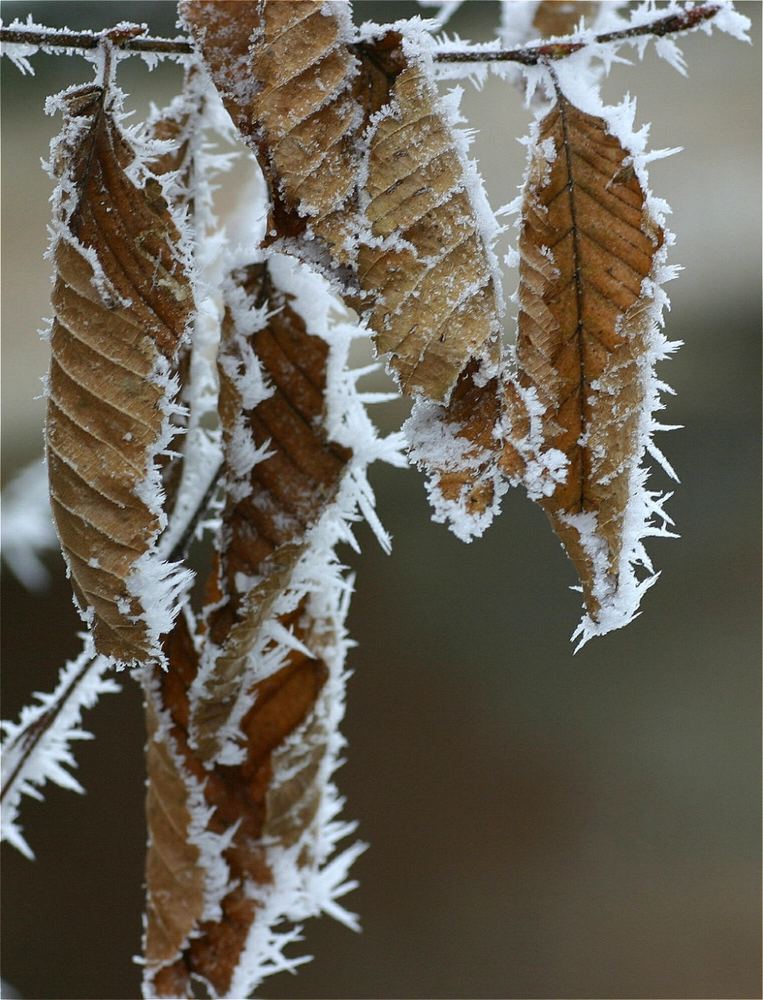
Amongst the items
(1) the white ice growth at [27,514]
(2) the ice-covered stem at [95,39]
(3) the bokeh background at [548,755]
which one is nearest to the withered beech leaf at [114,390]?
(2) the ice-covered stem at [95,39]

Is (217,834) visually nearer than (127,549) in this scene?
Answer: No

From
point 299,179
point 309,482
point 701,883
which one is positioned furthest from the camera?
point 701,883

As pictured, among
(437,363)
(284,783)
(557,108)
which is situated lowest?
(284,783)

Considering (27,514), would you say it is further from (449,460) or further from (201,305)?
(449,460)

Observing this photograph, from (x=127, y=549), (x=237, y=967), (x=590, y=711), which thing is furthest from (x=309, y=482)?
(x=590, y=711)

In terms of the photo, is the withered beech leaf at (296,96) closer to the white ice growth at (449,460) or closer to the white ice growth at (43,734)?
the white ice growth at (449,460)

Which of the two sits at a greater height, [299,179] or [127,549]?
[299,179]

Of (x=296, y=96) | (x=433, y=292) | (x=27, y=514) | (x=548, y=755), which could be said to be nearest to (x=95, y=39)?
(x=296, y=96)

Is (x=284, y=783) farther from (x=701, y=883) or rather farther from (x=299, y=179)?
(x=701, y=883)

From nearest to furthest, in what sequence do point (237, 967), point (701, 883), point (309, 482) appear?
1. point (309, 482)
2. point (237, 967)
3. point (701, 883)
